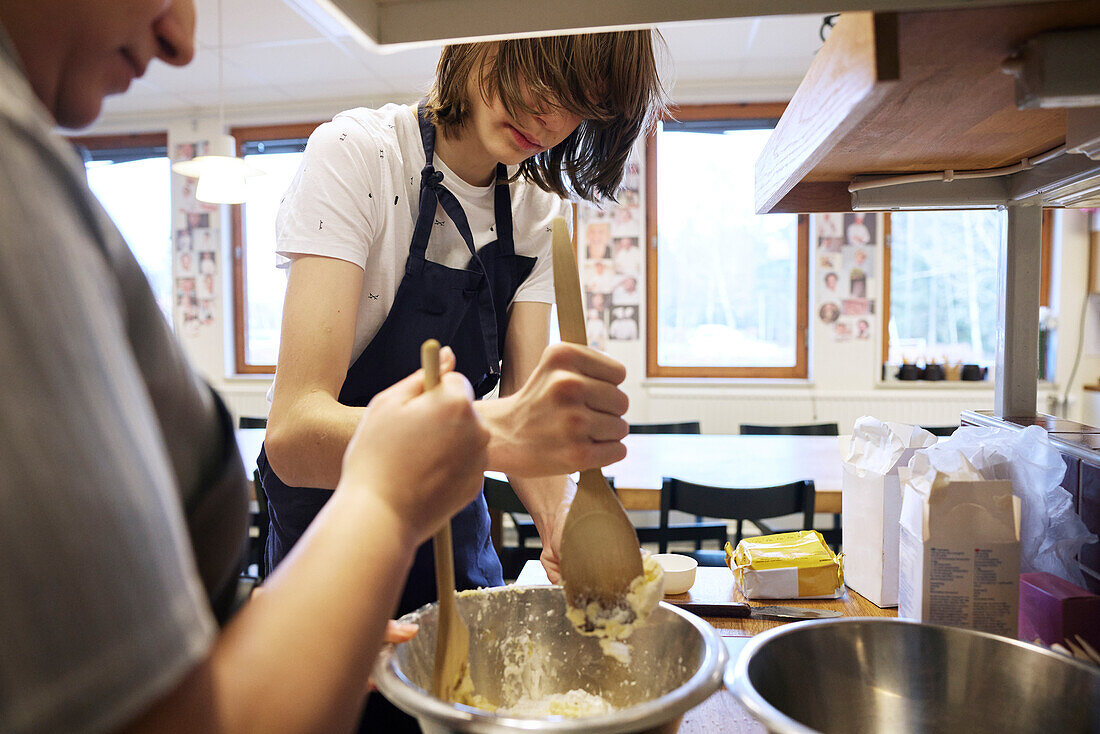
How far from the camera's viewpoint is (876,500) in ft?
3.58

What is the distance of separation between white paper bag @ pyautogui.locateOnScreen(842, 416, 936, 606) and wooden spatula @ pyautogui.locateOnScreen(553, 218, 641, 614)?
0.49 metres

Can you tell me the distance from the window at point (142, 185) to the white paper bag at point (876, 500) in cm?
550

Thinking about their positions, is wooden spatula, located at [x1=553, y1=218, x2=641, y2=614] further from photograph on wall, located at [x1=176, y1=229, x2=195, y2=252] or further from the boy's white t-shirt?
photograph on wall, located at [x1=176, y1=229, x2=195, y2=252]

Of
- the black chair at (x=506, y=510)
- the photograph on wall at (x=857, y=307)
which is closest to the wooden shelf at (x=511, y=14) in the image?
the black chair at (x=506, y=510)

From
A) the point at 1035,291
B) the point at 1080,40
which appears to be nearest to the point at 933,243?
the point at 1035,291

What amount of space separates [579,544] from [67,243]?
0.58 m

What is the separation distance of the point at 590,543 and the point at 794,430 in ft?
11.2

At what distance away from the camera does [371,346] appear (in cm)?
118

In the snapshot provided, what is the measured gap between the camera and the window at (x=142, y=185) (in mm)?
5438

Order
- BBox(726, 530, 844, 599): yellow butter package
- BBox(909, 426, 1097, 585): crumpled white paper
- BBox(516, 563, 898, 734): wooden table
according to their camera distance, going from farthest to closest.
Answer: BBox(726, 530, 844, 599): yellow butter package
BBox(909, 426, 1097, 585): crumpled white paper
BBox(516, 563, 898, 734): wooden table

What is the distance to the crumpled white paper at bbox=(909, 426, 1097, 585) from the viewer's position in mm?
889

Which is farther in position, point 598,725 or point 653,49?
point 653,49

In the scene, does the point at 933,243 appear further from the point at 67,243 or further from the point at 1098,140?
the point at 67,243

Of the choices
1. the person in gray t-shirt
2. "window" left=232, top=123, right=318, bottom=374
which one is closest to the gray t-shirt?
the person in gray t-shirt
